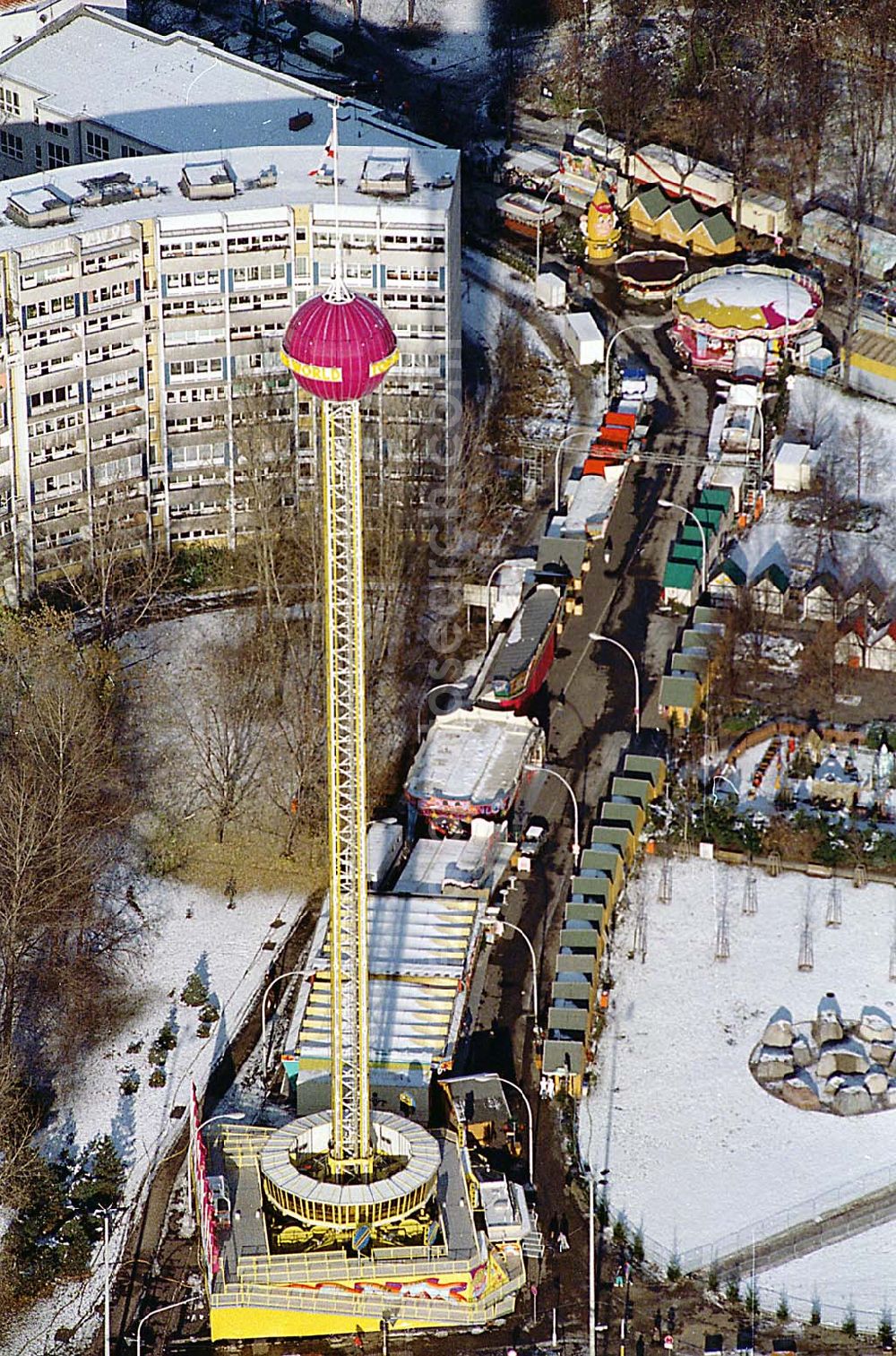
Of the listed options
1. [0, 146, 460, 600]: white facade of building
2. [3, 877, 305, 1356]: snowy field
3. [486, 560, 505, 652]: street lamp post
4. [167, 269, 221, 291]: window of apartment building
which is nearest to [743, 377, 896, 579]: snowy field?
[486, 560, 505, 652]: street lamp post

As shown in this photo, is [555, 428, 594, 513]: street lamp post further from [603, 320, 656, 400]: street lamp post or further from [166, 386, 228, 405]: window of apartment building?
[166, 386, 228, 405]: window of apartment building

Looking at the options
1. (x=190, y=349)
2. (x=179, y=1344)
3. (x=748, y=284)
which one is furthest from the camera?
(x=748, y=284)

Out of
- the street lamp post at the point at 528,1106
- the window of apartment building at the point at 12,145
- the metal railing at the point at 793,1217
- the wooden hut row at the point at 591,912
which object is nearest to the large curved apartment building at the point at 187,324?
the window of apartment building at the point at 12,145

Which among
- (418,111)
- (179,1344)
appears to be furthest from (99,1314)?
A: (418,111)

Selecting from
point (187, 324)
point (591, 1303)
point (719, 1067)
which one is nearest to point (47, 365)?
point (187, 324)

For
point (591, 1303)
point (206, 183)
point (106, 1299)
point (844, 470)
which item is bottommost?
point (591, 1303)

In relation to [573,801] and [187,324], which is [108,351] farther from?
[573,801]

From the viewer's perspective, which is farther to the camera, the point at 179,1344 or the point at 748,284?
the point at 748,284

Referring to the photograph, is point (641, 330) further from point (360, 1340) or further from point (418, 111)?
point (360, 1340)
